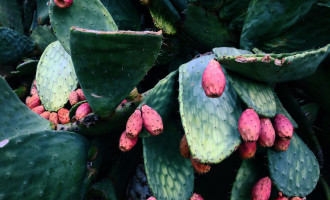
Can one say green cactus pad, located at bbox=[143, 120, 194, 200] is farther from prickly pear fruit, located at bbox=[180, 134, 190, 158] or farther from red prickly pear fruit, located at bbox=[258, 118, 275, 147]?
red prickly pear fruit, located at bbox=[258, 118, 275, 147]

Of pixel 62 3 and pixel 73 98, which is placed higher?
pixel 62 3

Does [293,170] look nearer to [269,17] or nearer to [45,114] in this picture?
[269,17]

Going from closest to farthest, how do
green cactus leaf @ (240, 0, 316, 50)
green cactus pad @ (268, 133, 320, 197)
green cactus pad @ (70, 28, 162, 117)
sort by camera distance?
green cactus pad @ (70, 28, 162, 117) → green cactus pad @ (268, 133, 320, 197) → green cactus leaf @ (240, 0, 316, 50)

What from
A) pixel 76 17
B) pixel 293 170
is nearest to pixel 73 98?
pixel 76 17

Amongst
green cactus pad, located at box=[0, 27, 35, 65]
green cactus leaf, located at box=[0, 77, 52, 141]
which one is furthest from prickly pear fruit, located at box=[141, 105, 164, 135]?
green cactus pad, located at box=[0, 27, 35, 65]

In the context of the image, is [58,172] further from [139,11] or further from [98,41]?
[139,11]

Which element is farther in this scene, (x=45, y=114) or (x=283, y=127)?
(x=45, y=114)
